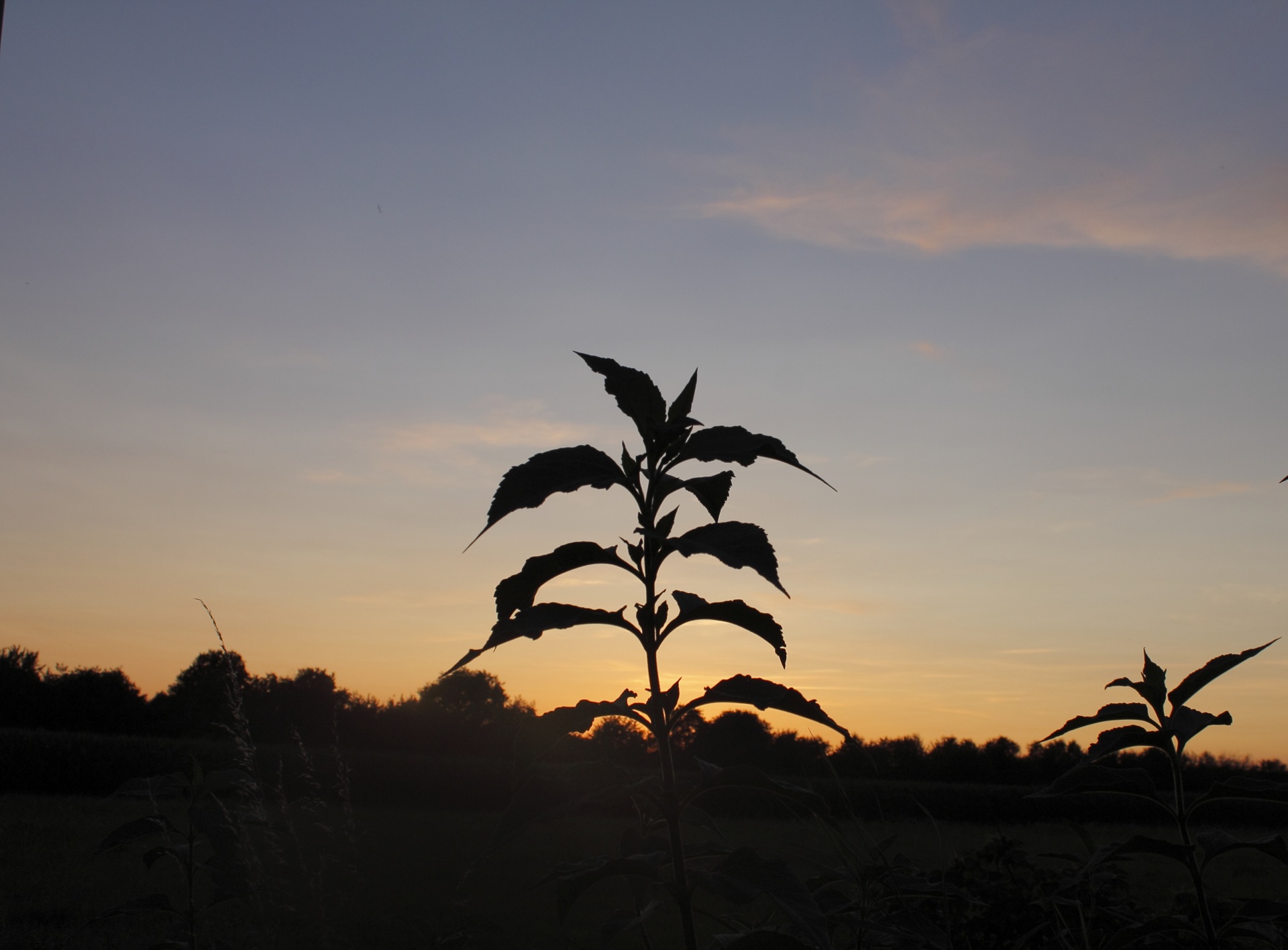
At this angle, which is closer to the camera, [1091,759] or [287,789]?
[1091,759]

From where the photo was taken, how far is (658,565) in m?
1.41

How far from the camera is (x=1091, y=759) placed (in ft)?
5.93

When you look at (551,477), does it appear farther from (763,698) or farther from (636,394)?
(763,698)

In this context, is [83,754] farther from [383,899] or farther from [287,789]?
[383,899]

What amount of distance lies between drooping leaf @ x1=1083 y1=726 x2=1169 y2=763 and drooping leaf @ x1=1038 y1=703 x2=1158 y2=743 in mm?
30

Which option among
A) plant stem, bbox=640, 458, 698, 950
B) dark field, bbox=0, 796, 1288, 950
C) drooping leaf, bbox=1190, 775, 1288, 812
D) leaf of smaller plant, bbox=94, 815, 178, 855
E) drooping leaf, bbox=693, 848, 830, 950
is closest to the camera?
drooping leaf, bbox=693, 848, 830, 950

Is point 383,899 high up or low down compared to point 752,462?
down

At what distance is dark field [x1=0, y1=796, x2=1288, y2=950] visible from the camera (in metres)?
3.83

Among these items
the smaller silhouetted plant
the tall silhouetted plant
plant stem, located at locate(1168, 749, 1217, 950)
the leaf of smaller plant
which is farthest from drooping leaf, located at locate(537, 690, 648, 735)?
the leaf of smaller plant

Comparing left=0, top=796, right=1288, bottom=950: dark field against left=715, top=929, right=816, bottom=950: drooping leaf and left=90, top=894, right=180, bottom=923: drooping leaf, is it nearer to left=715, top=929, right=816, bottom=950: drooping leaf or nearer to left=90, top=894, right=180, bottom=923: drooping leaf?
left=90, top=894, right=180, bottom=923: drooping leaf

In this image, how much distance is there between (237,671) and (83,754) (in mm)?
26366

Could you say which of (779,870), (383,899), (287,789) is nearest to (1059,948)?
(779,870)

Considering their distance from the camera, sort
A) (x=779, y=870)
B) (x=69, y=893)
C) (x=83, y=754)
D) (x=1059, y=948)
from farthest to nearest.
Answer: (x=83, y=754) < (x=69, y=893) < (x=1059, y=948) < (x=779, y=870)

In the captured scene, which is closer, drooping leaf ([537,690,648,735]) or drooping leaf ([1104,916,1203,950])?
drooping leaf ([537,690,648,735])
